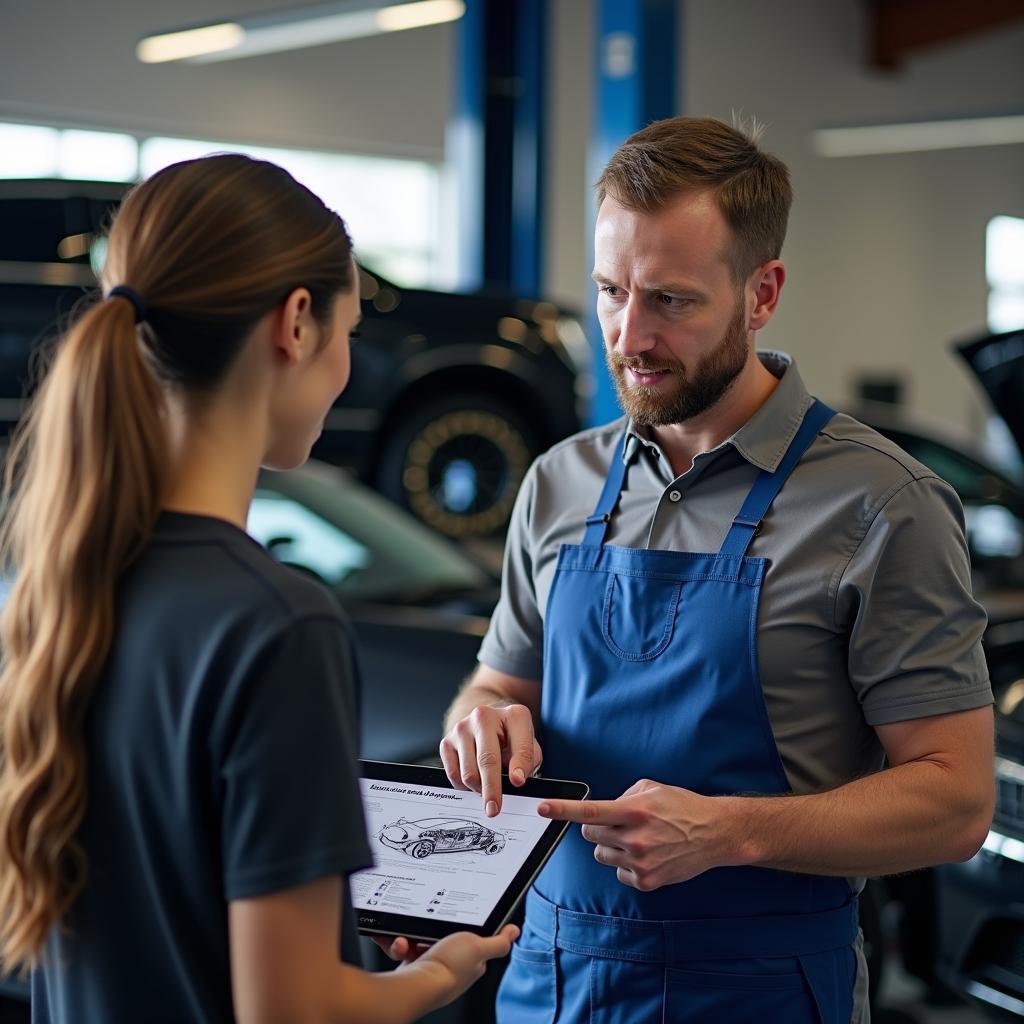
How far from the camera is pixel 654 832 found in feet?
4.53

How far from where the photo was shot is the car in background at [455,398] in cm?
621

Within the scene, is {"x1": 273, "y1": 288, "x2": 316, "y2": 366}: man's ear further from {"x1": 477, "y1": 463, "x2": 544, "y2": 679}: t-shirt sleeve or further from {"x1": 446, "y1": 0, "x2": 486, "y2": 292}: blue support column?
{"x1": 446, "y1": 0, "x2": 486, "y2": 292}: blue support column

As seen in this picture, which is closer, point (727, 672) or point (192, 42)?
point (727, 672)

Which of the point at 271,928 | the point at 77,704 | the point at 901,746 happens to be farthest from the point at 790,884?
the point at 77,704

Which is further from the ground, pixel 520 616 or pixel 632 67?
pixel 632 67

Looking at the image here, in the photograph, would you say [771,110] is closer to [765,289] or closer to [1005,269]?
[1005,269]

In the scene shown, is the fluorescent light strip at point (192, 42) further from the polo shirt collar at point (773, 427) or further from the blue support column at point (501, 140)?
the polo shirt collar at point (773, 427)

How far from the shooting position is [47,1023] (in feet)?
3.90

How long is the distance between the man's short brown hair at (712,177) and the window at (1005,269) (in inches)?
591

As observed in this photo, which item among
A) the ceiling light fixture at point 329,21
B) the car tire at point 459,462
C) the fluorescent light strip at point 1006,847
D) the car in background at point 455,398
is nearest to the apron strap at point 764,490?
the fluorescent light strip at point 1006,847

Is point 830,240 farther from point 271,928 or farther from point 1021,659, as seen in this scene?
point 271,928

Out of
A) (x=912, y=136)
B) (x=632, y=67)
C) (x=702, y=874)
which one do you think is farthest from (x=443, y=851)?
(x=912, y=136)

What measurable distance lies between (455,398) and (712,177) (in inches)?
189

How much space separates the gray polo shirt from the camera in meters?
1.49
